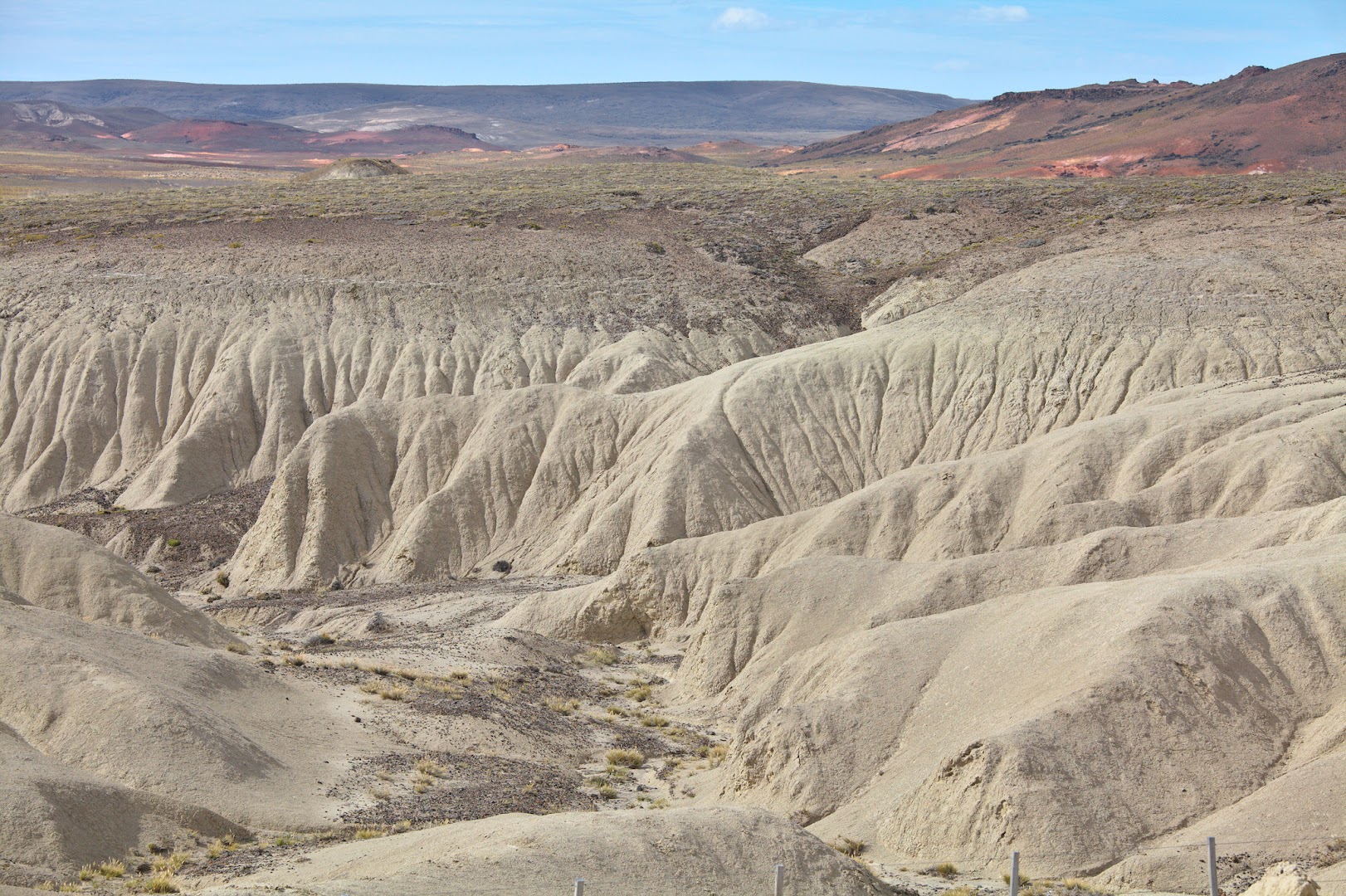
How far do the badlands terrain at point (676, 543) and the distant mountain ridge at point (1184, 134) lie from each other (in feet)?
144

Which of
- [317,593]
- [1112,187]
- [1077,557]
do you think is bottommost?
[317,593]

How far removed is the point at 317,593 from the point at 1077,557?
2843 centimetres

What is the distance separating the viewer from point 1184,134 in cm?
13838

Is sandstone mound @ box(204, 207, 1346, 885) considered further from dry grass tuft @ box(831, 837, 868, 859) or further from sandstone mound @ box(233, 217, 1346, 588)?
dry grass tuft @ box(831, 837, 868, 859)

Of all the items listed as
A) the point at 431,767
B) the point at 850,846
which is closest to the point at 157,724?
the point at 431,767

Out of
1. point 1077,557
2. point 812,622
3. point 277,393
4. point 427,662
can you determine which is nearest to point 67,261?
point 277,393

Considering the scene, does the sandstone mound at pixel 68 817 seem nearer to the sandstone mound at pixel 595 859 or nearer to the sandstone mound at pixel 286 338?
the sandstone mound at pixel 595 859

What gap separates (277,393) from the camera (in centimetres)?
6806

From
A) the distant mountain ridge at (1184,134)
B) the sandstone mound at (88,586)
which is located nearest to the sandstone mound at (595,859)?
the sandstone mound at (88,586)

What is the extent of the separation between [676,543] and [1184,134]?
109m

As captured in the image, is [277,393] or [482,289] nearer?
[277,393]

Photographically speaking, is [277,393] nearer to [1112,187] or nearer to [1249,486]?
[1249,486]

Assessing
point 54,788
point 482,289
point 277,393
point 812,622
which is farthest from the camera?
point 482,289

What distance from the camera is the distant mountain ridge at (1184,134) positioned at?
12988 cm
